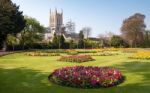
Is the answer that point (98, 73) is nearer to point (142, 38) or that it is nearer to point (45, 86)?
point (45, 86)

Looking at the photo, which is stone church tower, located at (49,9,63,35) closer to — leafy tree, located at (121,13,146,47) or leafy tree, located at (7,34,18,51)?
leafy tree, located at (121,13,146,47)

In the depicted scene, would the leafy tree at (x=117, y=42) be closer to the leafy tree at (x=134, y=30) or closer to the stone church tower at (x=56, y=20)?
the leafy tree at (x=134, y=30)

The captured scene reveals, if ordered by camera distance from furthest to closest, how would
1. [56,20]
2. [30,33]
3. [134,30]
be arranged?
1. [56,20]
2. [134,30]
3. [30,33]

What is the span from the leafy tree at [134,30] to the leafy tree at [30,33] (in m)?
22.6

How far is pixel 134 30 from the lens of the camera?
7050 centimetres

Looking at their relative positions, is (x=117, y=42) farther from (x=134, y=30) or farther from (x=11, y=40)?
(x=11, y=40)

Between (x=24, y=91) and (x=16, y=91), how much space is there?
1.04 feet

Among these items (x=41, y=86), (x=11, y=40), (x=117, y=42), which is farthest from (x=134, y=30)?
(x=41, y=86)

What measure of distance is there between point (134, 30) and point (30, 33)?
2770cm

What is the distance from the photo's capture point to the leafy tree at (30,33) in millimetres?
56534

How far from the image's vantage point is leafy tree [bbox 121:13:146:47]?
2756 inches

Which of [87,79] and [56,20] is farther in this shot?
[56,20]

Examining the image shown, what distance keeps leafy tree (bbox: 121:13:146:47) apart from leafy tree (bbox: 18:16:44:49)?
2259 centimetres

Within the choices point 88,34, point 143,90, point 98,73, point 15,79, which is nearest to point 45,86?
point 15,79
